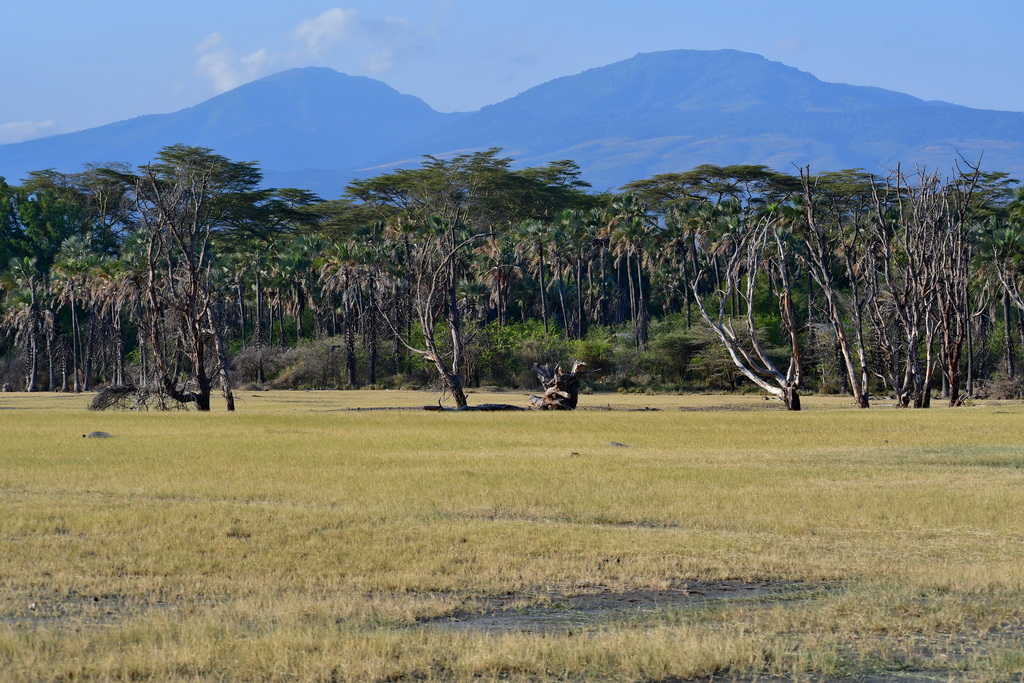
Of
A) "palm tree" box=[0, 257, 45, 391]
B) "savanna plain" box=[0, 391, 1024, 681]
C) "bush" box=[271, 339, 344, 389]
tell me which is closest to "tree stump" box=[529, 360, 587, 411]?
"savanna plain" box=[0, 391, 1024, 681]

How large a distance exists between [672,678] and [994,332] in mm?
65167

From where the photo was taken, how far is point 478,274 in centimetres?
8188

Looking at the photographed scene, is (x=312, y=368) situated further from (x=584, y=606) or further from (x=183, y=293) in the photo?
(x=584, y=606)

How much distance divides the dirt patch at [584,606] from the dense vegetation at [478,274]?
1872 inches

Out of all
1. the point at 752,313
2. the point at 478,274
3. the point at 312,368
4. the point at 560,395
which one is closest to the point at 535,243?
the point at 478,274

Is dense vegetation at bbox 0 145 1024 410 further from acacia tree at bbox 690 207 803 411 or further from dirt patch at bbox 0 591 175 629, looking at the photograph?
dirt patch at bbox 0 591 175 629

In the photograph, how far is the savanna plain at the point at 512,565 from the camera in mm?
7840

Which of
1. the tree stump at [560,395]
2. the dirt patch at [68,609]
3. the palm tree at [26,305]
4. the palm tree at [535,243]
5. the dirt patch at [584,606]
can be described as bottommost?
the dirt patch at [584,606]

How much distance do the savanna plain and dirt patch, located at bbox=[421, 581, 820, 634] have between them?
0.12 feet

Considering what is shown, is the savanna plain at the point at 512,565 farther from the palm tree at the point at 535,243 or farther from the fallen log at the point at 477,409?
the palm tree at the point at 535,243

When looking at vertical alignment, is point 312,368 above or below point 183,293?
below

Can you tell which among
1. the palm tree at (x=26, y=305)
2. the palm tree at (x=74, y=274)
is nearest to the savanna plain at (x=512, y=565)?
the palm tree at (x=74, y=274)

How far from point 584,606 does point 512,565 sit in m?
1.71

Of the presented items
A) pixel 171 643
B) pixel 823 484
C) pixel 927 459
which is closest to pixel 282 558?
pixel 171 643
